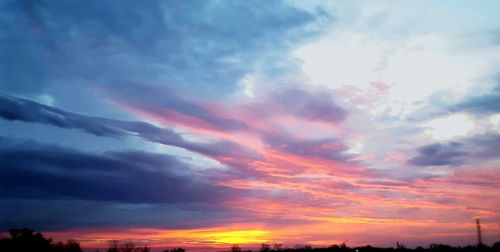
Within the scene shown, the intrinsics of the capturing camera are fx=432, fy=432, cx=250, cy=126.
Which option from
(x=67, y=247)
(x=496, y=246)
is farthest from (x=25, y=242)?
(x=496, y=246)

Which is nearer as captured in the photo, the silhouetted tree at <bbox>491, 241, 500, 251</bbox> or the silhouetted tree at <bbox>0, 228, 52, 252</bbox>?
the silhouetted tree at <bbox>0, 228, 52, 252</bbox>

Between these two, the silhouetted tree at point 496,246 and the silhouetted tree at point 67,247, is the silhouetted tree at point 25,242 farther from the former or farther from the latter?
the silhouetted tree at point 496,246

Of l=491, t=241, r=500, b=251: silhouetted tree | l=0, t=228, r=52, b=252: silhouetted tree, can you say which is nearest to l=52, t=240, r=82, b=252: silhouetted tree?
l=0, t=228, r=52, b=252: silhouetted tree

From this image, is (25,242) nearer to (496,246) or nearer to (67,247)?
(67,247)

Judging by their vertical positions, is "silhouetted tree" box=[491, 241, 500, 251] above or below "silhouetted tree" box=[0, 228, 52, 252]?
below

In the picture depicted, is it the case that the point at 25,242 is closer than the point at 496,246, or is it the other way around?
the point at 25,242

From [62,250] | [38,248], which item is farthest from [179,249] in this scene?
[38,248]

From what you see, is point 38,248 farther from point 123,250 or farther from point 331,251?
point 331,251

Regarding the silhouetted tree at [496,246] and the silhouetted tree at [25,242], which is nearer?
the silhouetted tree at [25,242]

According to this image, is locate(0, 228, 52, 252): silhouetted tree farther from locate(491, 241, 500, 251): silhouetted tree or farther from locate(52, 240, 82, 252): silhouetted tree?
locate(491, 241, 500, 251): silhouetted tree

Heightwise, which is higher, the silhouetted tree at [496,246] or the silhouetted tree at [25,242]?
the silhouetted tree at [25,242]

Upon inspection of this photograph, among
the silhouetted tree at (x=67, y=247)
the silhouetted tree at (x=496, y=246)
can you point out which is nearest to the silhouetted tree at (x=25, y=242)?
the silhouetted tree at (x=67, y=247)

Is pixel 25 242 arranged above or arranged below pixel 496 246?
above

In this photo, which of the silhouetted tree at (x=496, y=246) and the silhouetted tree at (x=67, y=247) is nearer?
the silhouetted tree at (x=67, y=247)
